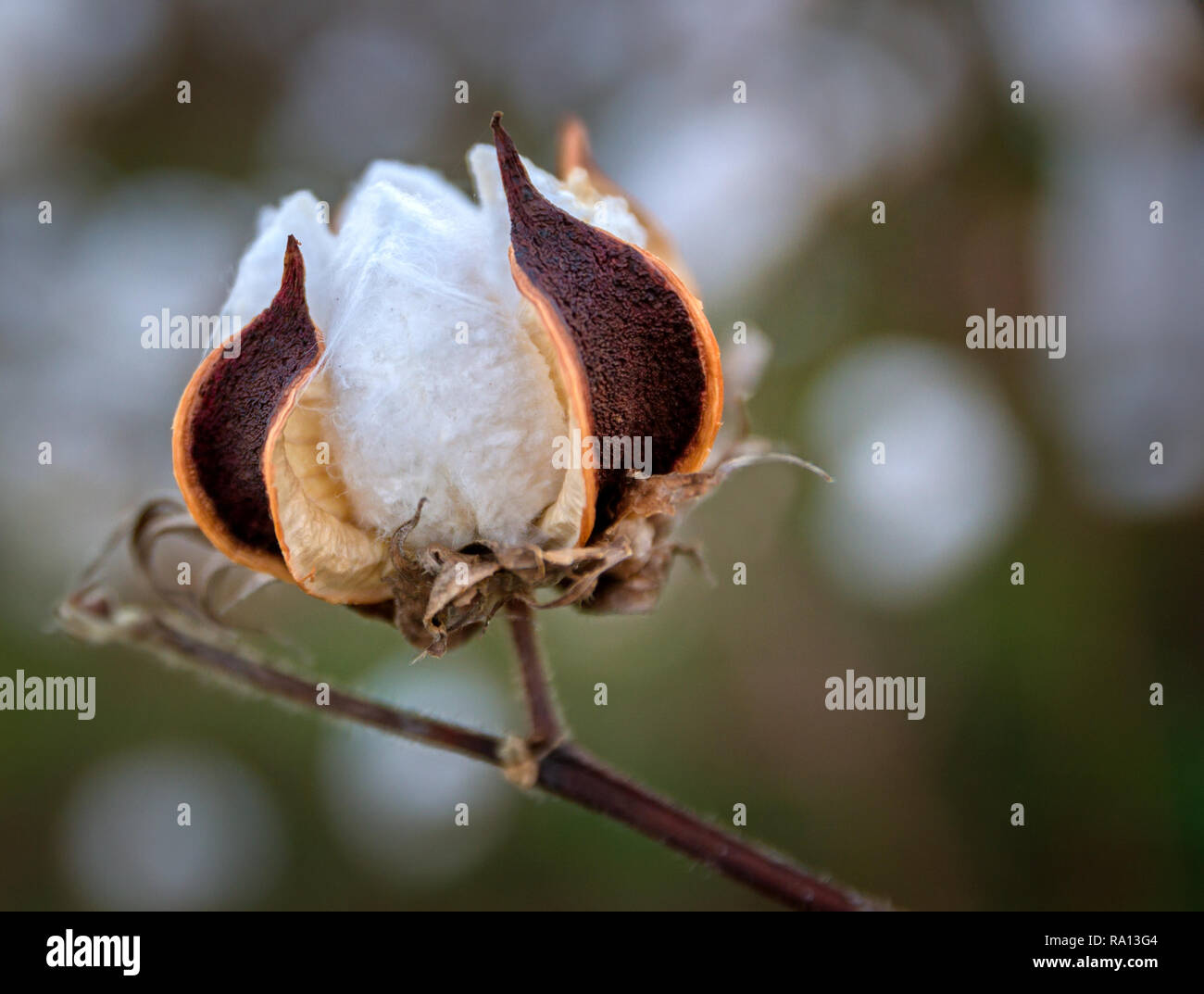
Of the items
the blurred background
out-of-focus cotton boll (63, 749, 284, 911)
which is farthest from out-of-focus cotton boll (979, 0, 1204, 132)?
out-of-focus cotton boll (63, 749, 284, 911)

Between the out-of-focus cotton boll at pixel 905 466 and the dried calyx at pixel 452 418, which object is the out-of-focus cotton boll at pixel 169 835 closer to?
the out-of-focus cotton boll at pixel 905 466

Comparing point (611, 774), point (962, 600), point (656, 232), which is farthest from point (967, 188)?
point (611, 774)

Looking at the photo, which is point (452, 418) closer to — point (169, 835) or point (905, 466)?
point (905, 466)

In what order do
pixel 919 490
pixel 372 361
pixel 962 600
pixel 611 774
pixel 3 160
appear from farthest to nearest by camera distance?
pixel 3 160 < pixel 919 490 < pixel 962 600 < pixel 611 774 < pixel 372 361

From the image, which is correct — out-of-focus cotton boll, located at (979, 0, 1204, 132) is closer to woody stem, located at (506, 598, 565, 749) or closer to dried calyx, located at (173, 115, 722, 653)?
dried calyx, located at (173, 115, 722, 653)

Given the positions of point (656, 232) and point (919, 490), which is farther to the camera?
point (919, 490)

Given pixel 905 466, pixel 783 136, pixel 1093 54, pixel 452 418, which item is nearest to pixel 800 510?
pixel 905 466

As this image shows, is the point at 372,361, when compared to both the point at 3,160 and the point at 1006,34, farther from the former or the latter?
the point at 3,160
